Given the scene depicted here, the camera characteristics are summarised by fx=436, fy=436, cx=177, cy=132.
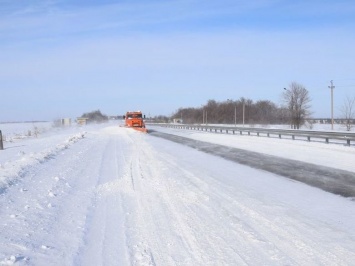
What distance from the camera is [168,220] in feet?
26.0

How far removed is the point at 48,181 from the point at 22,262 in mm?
6903

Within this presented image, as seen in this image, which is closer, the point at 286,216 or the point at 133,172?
the point at 286,216

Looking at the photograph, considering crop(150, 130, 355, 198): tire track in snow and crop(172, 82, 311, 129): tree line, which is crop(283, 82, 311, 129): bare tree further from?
crop(150, 130, 355, 198): tire track in snow

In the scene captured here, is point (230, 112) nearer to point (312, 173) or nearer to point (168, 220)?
point (312, 173)

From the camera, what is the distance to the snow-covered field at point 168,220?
584cm

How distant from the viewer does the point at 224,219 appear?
26.2ft

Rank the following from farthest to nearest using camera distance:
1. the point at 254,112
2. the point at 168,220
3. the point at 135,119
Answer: the point at 254,112
the point at 135,119
the point at 168,220

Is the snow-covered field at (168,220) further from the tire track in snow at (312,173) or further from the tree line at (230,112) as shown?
the tree line at (230,112)

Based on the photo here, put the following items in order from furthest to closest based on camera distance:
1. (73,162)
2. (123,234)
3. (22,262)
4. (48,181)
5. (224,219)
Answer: (73,162) → (48,181) → (224,219) → (123,234) → (22,262)

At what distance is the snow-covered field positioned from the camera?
5836 mm

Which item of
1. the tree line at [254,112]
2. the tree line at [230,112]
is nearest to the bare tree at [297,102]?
the tree line at [254,112]

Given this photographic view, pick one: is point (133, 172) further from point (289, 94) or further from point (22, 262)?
point (289, 94)

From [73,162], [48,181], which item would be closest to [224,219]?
[48,181]

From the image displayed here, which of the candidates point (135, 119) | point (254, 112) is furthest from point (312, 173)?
point (254, 112)
